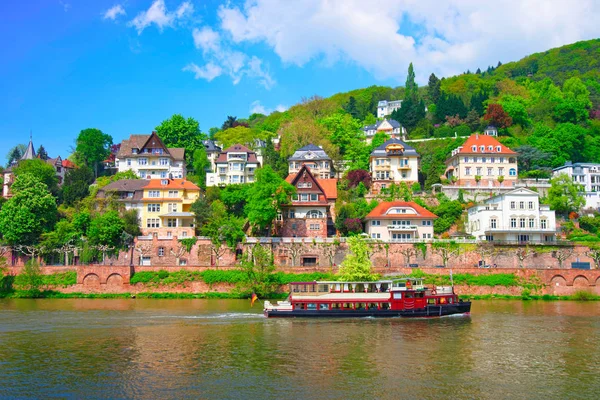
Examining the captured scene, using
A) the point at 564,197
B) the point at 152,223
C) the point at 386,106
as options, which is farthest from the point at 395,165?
the point at 386,106

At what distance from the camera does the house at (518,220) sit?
70250 mm

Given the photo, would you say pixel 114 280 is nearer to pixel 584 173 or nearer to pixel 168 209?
pixel 168 209

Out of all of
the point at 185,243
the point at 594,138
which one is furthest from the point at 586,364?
the point at 594,138

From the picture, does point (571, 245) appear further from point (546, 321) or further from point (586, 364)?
point (586, 364)

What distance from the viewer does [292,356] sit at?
106 ft

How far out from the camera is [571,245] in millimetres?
67125

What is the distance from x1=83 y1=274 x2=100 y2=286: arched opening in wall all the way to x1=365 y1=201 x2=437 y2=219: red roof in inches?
1321

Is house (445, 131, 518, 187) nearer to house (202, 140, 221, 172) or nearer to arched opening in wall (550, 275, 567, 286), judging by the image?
arched opening in wall (550, 275, 567, 286)

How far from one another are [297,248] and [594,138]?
228ft

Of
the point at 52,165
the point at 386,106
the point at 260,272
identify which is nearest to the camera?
the point at 260,272

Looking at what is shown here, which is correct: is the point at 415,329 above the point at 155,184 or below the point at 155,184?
below

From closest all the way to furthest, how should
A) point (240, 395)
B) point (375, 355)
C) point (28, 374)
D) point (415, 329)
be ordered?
point (240, 395)
point (28, 374)
point (375, 355)
point (415, 329)

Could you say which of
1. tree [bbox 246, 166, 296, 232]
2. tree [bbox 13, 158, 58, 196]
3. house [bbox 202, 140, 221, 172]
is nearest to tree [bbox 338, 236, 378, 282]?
tree [bbox 246, 166, 296, 232]

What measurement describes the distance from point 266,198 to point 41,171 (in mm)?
40577
